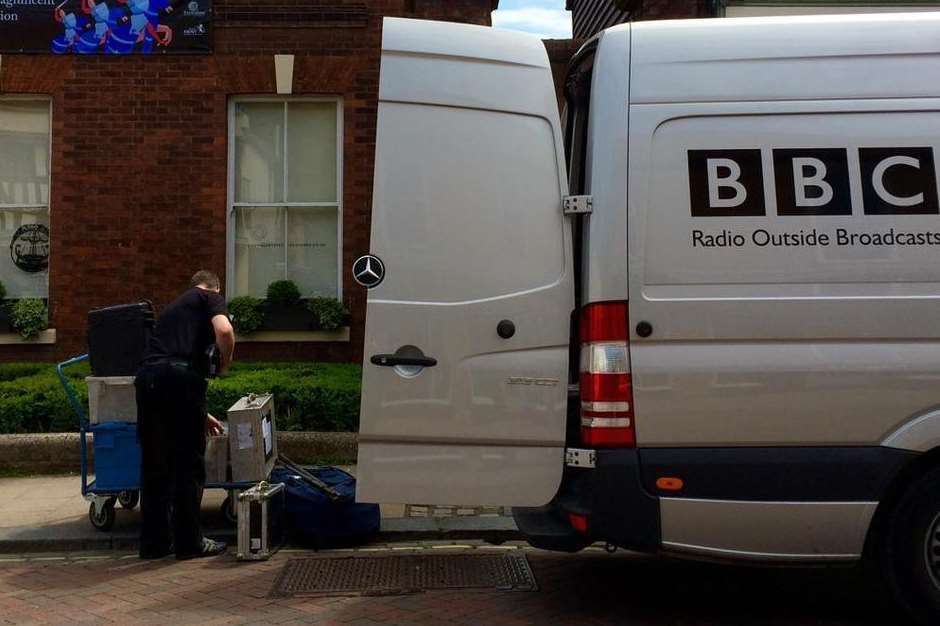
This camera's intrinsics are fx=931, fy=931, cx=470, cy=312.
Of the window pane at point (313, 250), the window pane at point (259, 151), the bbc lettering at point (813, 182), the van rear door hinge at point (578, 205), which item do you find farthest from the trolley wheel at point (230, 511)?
the window pane at point (259, 151)

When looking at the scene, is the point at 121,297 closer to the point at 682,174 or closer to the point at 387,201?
the point at 387,201

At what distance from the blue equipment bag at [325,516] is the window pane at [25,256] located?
525 centimetres

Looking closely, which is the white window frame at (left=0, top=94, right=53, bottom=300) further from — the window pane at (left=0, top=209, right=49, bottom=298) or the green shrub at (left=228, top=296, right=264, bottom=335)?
the green shrub at (left=228, top=296, right=264, bottom=335)

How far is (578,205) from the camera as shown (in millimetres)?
4258

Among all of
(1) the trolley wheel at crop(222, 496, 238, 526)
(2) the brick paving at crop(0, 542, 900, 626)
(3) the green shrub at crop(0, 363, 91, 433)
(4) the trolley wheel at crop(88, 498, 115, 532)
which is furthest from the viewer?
(3) the green shrub at crop(0, 363, 91, 433)

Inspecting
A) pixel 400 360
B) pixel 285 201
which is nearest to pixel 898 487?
pixel 400 360

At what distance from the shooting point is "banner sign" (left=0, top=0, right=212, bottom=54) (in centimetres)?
977

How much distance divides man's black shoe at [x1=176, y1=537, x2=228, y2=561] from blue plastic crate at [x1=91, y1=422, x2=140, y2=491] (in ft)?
2.15

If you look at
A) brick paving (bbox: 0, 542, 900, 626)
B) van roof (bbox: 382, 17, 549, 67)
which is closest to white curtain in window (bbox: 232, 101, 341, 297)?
brick paving (bbox: 0, 542, 900, 626)

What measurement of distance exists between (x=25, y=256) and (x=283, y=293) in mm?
2833

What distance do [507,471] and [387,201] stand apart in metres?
1.37

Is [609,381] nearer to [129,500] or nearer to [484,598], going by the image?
[484,598]

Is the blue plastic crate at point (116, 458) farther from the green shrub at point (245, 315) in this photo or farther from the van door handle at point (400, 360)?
the green shrub at point (245, 315)

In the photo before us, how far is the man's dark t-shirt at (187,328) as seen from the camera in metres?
5.91
